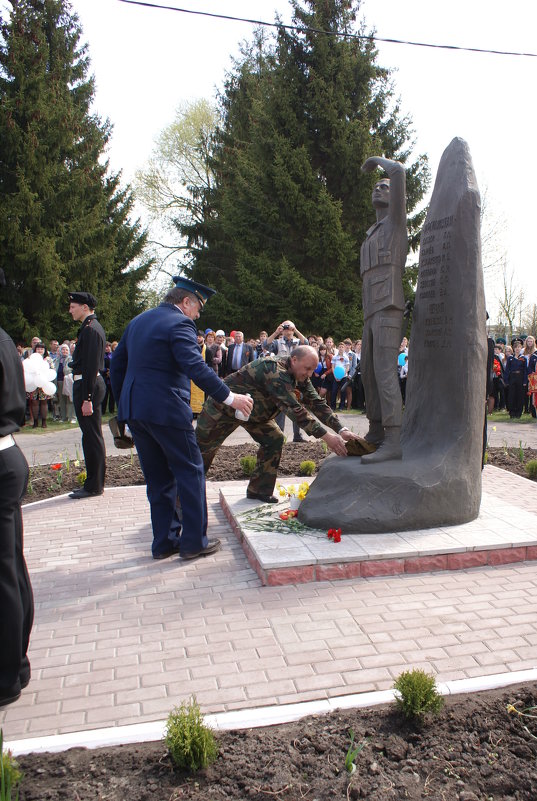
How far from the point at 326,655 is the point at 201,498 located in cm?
175

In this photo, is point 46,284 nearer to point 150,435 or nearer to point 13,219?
point 13,219

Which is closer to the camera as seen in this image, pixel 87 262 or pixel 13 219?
pixel 13 219

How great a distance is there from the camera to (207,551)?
16.3 ft

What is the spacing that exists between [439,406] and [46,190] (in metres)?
18.5

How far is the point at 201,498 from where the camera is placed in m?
4.79

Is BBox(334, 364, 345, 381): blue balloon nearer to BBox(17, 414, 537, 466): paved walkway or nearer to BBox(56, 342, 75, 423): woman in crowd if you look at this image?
BBox(17, 414, 537, 466): paved walkway

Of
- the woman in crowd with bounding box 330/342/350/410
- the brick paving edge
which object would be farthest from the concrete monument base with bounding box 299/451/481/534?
the woman in crowd with bounding box 330/342/350/410

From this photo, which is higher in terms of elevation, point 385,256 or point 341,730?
point 385,256

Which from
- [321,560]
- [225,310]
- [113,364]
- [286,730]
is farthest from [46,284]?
[286,730]

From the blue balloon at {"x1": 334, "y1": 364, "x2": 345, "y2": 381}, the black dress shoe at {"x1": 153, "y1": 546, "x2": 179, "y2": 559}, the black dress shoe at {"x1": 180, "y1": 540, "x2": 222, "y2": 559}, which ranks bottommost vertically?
the black dress shoe at {"x1": 153, "y1": 546, "x2": 179, "y2": 559}

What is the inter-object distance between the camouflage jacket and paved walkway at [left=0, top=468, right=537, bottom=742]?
1203 millimetres

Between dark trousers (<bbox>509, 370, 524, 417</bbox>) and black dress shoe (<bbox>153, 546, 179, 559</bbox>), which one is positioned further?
dark trousers (<bbox>509, 370, 524, 417</bbox>)

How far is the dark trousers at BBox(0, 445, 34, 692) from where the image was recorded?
A: 2.93 metres

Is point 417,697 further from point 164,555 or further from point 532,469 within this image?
point 532,469
